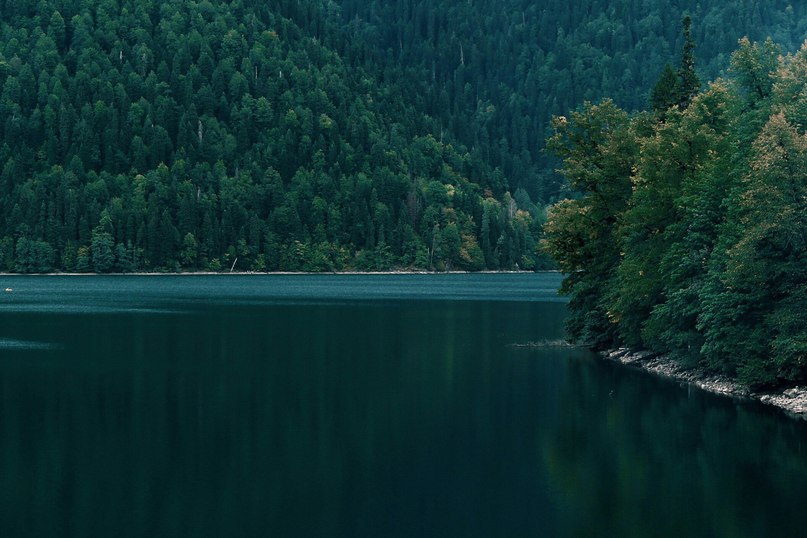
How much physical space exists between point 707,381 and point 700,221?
9.92m

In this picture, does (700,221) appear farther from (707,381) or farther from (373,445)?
(373,445)

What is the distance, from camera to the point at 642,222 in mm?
71562

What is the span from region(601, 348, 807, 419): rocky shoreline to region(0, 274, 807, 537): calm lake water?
137 centimetres

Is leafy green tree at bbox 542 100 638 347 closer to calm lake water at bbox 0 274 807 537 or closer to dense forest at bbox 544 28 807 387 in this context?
dense forest at bbox 544 28 807 387

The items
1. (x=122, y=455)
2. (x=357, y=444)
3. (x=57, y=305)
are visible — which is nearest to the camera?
(x=122, y=455)

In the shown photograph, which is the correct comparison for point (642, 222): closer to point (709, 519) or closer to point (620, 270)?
point (620, 270)

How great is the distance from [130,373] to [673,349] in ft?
117

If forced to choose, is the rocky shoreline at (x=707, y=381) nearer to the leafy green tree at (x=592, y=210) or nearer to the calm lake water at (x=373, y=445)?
the calm lake water at (x=373, y=445)

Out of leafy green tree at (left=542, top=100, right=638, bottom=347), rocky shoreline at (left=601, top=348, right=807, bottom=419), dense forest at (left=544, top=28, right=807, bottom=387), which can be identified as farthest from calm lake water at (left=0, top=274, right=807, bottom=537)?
leafy green tree at (left=542, top=100, right=638, bottom=347)

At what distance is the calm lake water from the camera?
3488cm

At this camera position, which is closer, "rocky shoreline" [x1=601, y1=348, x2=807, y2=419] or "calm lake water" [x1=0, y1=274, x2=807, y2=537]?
"calm lake water" [x1=0, y1=274, x2=807, y2=537]

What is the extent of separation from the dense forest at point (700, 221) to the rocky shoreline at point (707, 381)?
889 millimetres

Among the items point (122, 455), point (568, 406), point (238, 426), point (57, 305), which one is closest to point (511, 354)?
point (568, 406)

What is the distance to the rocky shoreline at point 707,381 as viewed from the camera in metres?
55.2
